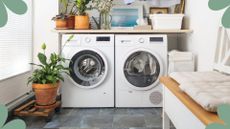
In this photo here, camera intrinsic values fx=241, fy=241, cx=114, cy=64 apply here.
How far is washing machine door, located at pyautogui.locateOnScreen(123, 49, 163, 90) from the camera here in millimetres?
2854

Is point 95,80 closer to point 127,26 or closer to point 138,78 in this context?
point 138,78

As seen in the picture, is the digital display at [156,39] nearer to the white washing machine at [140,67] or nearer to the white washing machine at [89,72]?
the white washing machine at [140,67]

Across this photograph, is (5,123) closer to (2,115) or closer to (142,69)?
(2,115)

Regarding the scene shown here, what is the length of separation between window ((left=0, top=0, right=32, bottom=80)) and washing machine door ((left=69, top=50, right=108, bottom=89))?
0.61 metres

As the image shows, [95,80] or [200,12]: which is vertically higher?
[200,12]

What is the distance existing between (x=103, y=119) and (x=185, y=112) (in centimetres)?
143

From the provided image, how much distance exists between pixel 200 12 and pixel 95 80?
1.41m

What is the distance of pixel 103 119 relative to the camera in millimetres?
2539

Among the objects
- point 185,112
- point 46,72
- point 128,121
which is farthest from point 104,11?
point 185,112

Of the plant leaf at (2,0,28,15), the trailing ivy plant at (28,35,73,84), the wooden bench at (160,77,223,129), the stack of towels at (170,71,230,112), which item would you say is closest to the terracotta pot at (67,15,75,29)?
the trailing ivy plant at (28,35,73,84)

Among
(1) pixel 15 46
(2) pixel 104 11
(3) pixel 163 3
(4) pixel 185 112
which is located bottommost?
(4) pixel 185 112

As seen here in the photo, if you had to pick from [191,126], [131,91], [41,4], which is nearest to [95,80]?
[131,91]

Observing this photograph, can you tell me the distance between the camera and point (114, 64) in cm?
288

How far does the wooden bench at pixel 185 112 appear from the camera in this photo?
901mm
